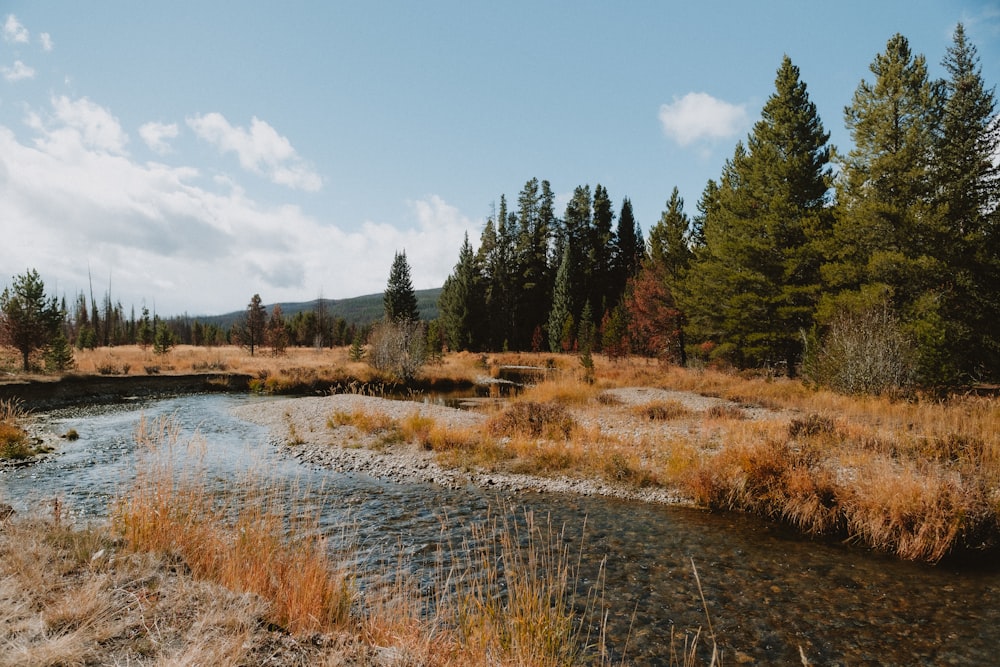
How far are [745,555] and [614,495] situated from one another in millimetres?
2879

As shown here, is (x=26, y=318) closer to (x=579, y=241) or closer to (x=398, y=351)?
(x=398, y=351)

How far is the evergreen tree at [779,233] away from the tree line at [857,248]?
0.23 feet

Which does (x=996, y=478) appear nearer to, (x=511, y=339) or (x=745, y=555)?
(x=745, y=555)

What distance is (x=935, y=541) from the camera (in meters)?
6.24

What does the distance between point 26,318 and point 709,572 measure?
107 feet

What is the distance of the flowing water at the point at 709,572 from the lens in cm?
455

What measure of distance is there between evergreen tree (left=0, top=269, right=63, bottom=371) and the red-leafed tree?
3436 cm

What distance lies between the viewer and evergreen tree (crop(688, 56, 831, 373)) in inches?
897

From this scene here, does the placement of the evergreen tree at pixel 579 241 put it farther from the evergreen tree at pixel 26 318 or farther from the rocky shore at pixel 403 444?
the evergreen tree at pixel 26 318

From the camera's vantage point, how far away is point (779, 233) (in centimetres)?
2323

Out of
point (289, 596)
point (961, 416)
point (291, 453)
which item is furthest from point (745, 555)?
point (291, 453)

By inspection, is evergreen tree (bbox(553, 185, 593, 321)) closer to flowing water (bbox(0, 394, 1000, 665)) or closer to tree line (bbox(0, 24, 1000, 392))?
tree line (bbox(0, 24, 1000, 392))

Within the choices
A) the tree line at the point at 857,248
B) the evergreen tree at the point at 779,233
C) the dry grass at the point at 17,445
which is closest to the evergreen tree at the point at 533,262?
the tree line at the point at 857,248

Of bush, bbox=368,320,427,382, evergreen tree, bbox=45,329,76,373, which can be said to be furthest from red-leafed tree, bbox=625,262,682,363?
evergreen tree, bbox=45,329,76,373
